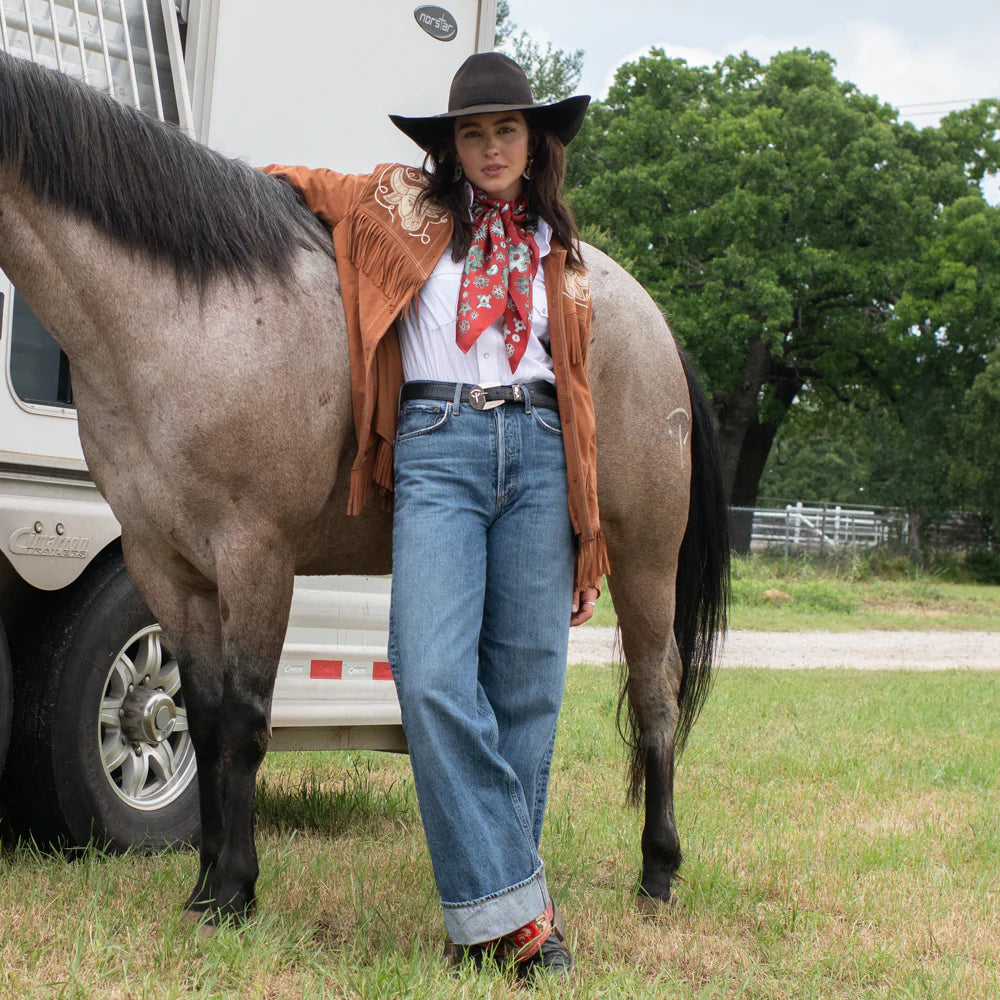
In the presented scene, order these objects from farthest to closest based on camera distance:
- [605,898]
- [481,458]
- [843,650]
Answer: [843,650] < [605,898] < [481,458]

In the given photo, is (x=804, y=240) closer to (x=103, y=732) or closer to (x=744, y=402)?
(x=744, y=402)

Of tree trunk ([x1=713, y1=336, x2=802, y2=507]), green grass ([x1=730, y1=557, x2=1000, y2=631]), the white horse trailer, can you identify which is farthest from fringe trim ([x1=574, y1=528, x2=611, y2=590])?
tree trunk ([x1=713, y1=336, x2=802, y2=507])

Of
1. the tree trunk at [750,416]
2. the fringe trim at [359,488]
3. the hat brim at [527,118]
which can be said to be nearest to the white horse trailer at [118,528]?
the fringe trim at [359,488]

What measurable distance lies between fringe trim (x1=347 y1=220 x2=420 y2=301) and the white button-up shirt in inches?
2.8

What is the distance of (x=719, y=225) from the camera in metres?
28.4

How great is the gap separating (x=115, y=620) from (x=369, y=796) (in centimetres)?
148

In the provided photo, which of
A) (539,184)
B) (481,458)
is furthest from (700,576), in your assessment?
(539,184)

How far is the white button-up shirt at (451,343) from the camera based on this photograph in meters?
2.92

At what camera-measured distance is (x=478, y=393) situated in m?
2.89

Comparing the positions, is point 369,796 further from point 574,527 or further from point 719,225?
point 719,225

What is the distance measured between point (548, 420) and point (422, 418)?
31 cm

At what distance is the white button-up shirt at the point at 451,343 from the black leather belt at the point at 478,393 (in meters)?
0.02

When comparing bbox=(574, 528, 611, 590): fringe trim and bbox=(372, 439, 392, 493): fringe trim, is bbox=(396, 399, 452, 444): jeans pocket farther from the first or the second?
bbox=(574, 528, 611, 590): fringe trim

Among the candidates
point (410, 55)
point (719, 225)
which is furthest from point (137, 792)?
point (719, 225)
